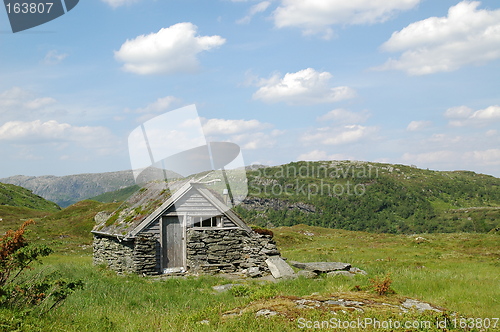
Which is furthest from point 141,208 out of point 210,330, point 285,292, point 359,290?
point 210,330

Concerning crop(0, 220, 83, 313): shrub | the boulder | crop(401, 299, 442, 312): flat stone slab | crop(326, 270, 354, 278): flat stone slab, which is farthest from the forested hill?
crop(0, 220, 83, 313): shrub

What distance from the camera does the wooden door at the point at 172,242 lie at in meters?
21.7

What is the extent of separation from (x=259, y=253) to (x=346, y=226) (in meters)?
127

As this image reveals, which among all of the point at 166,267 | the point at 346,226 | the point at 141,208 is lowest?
the point at 346,226

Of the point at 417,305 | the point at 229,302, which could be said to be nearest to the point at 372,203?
the point at 229,302

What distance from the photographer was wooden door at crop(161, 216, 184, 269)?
21.7m

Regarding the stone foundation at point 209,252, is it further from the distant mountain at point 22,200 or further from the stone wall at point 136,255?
the distant mountain at point 22,200

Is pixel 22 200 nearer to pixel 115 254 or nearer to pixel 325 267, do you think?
pixel 115 254

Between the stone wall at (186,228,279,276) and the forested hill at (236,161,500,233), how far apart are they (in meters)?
109

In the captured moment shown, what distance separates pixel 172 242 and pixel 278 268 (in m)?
5.98

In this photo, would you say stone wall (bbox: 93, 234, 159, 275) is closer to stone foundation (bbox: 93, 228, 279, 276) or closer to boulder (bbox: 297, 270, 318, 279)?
stone foundation (bbox: 93, 228, 279, 276)

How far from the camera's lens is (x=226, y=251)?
2220cm

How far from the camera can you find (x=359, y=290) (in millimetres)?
12656

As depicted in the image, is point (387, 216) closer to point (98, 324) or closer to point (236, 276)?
point (236, 276)
